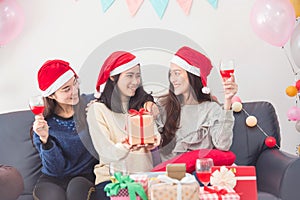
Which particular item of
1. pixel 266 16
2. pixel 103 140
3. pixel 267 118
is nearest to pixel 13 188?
pixel 103 140

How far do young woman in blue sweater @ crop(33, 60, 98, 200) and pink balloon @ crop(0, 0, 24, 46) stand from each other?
52cm

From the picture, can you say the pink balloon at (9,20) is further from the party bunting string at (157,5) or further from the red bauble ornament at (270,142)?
the red bauble ornament at (270,142)

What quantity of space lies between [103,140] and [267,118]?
1.14 metres

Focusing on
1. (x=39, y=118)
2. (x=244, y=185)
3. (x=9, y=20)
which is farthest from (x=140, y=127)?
(x=9, y=20)

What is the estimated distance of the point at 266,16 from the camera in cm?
275

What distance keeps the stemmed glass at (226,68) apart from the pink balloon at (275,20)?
74cm

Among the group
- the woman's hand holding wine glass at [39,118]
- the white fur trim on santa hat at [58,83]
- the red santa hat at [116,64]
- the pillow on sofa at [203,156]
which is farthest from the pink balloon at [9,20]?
the pillow on sofa at [203,156]

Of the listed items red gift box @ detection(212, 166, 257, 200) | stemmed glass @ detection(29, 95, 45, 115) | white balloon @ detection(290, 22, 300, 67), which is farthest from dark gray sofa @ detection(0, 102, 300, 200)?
red gift box @ detection(212, 166, 257, 200)

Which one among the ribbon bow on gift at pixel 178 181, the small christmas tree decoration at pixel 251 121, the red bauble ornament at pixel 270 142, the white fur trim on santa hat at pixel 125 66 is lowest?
the red bauble ornament at pixel 270 142

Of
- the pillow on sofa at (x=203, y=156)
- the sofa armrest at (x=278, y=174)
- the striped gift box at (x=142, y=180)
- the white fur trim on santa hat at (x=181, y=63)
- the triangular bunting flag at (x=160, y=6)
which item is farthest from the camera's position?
the triangular bunting flag at (x=160, y=6)

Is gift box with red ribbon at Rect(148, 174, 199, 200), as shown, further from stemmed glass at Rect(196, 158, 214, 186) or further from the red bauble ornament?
the red bauble ornament

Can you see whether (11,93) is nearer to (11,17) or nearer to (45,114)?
(11,17)

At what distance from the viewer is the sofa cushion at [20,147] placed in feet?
8.84

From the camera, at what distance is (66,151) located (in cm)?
252
